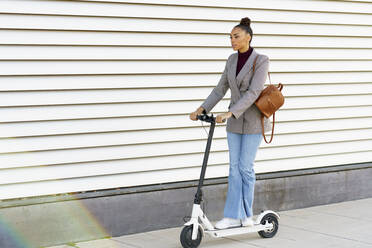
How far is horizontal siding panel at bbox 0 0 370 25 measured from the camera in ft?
19.9

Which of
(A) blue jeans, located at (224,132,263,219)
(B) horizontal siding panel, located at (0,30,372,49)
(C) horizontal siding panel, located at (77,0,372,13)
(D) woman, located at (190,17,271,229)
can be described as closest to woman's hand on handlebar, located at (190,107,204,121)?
(D) woman, located at (190,17,271,229)

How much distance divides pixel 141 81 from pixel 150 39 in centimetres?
41

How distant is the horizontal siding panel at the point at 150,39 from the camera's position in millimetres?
6035

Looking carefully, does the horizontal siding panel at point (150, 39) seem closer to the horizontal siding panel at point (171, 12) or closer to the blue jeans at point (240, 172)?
the horizontal siding panel at point (171, 12)

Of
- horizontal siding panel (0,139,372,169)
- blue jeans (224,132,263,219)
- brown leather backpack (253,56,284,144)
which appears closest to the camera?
horizontal siding panel (0,139,372,169)

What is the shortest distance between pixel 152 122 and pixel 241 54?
112cm

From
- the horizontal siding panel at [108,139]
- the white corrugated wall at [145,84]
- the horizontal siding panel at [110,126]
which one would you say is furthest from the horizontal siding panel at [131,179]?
the horizontal siding panel at [110,126]

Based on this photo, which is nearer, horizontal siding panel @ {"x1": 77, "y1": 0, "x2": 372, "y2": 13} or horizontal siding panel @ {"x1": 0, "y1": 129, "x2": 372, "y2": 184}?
horizontal siding panel @ {"x1": 0, "y1": 129, "x2": 372, "y2": 184}

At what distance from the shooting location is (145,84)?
22.1 ft

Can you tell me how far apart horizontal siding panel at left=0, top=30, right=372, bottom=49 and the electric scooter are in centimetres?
96

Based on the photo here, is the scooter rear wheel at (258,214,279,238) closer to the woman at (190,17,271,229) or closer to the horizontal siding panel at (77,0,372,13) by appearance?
the woman at (190,17,271,229)

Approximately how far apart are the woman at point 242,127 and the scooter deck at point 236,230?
6 cm

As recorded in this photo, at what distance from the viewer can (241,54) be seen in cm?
641

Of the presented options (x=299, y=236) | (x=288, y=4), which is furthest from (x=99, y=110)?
(x=288, y=4)
